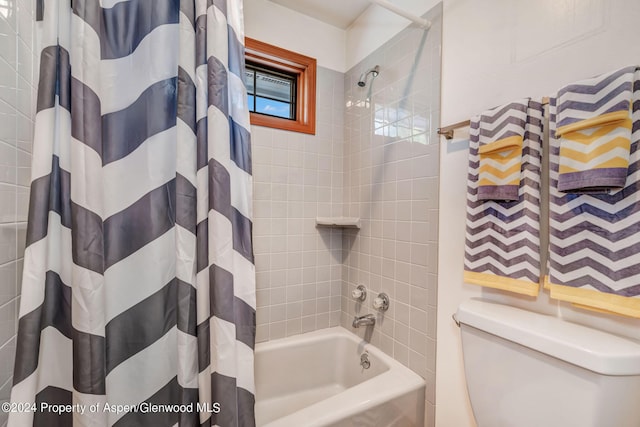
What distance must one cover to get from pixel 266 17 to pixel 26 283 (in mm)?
1720

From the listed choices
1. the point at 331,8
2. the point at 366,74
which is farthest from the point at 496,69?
A: the point at 331,8

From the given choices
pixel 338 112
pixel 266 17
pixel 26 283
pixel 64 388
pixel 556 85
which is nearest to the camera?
pixel 26 283

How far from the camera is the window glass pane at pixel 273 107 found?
1751mm

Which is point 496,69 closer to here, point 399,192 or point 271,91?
point 399,192

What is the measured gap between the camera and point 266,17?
5.38ft

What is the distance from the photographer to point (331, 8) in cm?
170

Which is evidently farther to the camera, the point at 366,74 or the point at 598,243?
the point at 366,74

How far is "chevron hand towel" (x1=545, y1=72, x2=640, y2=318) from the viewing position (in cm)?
67

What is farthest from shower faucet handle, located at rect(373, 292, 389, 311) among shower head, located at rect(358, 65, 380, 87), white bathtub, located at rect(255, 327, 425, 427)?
shower head, located at rect(358, 65, 380, 87)

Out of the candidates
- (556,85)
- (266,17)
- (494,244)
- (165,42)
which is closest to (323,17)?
(266,17)

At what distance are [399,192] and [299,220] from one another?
0.67m

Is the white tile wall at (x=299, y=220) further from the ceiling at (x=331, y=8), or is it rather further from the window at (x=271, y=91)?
the ceiling at (x=331, y=8)

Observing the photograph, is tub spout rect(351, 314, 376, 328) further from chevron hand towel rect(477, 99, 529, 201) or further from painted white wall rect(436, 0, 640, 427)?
chevron hand towel rect(477, 99, 529, 201)

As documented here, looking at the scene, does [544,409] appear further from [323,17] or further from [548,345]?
[323,17]
